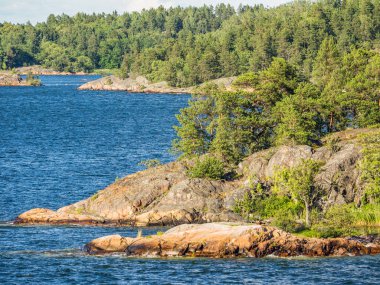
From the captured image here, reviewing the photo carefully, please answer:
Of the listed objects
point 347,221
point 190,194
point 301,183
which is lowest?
point 347,221

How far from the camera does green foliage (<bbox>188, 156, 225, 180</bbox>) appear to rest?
81.2 m

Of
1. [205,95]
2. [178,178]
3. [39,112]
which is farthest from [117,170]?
[39,112]

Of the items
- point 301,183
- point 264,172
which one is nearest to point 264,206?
point 301,183

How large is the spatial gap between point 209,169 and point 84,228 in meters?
14.1

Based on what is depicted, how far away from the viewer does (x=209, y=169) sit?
267 ft

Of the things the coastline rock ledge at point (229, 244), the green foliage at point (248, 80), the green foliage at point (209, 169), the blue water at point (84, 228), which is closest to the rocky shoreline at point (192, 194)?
the green foliage at point (209, 169)

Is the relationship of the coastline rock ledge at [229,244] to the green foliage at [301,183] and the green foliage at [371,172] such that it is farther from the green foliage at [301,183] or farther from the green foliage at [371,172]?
the green foliage at [371,172]

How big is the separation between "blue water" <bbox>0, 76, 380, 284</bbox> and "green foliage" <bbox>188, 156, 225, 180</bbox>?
9.55 meters

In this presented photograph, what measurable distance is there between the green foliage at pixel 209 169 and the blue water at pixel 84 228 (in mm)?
9549

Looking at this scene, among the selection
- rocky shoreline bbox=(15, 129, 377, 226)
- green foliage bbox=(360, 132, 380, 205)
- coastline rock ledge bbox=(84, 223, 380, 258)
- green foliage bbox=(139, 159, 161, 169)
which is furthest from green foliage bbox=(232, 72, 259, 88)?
coastline rock ledge bbox=(84, 223, 380, 258)

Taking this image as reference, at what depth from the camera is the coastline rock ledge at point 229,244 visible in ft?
207

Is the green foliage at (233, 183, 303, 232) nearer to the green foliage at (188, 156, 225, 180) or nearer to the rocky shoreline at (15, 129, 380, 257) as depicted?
the rocky shoreline at (15, 129, 380, 257)

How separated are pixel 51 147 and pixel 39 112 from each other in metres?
69.7

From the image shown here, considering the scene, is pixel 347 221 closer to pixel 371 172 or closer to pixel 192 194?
pixel 371 172
